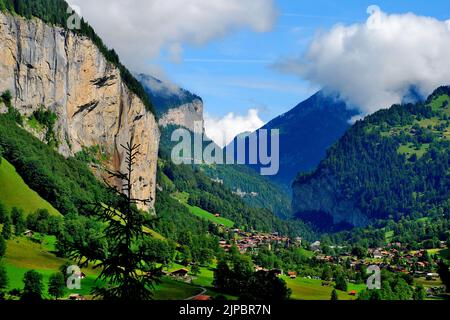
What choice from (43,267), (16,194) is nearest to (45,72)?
(16,194)

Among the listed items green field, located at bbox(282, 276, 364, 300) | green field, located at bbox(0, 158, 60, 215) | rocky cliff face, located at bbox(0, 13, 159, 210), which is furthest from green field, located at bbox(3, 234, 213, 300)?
rocky cliff face, located at bbox(0, 13, 159, 210)

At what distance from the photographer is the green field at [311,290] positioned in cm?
11679

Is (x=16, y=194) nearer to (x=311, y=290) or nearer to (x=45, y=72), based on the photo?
(x=45, y=72)

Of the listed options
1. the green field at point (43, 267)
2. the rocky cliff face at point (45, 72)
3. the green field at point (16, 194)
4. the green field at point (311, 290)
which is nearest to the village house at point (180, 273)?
the green field at point (43, 267)

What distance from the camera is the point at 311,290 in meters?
128

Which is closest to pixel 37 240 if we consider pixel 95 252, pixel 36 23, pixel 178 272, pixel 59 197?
pixel 178 272

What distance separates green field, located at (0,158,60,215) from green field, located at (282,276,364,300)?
164 feet

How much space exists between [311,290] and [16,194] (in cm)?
6061

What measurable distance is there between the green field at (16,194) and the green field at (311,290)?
5013 centimetres

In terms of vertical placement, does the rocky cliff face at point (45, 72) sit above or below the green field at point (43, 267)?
above

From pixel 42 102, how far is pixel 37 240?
7367cm

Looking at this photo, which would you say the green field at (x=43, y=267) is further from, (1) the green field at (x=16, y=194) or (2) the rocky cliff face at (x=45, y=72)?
(2) the rocky cliff face at (x=45, y=72)

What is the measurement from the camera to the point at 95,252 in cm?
2377
